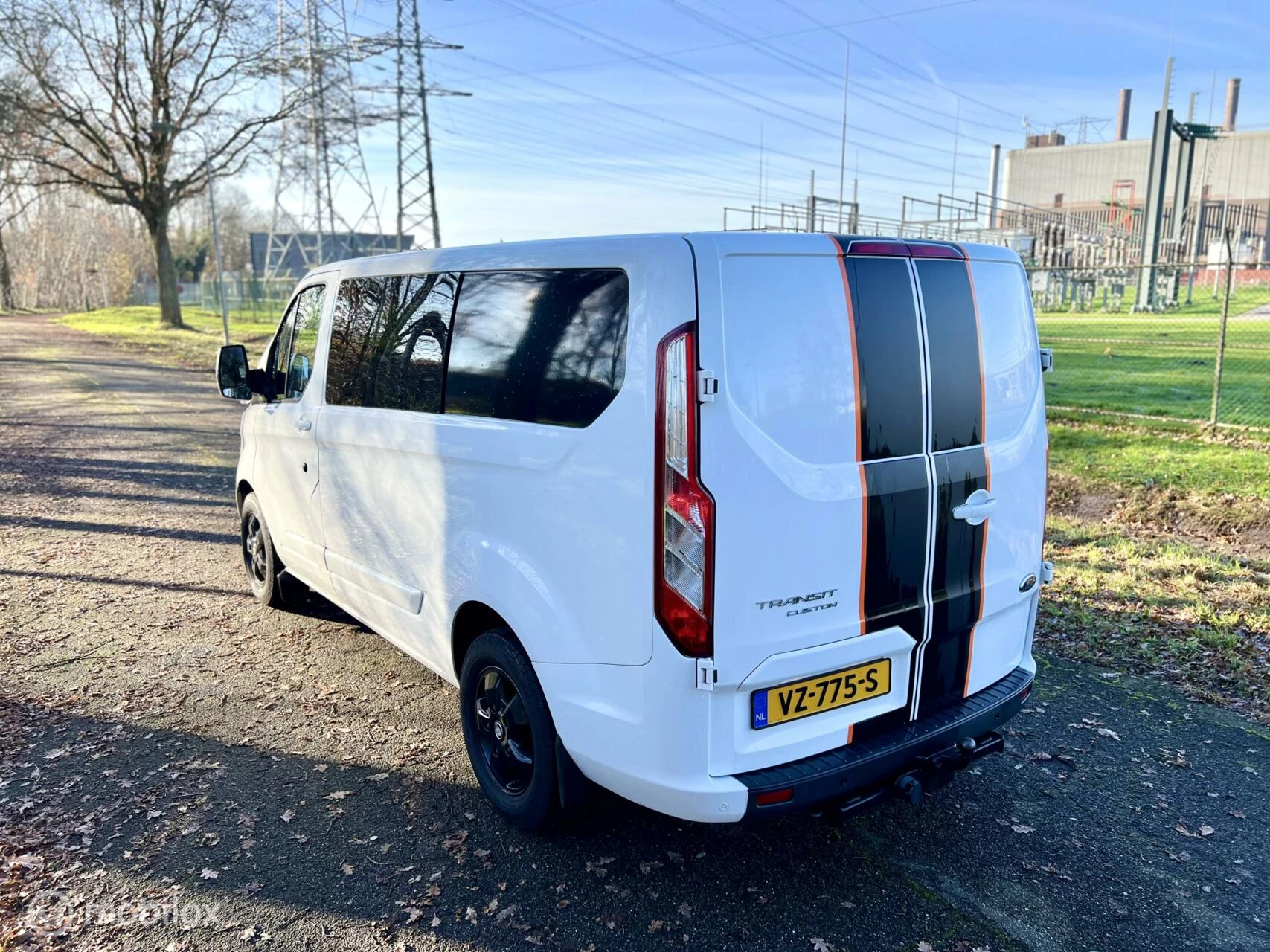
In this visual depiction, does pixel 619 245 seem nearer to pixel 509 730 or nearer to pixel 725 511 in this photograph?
pixel 725 511

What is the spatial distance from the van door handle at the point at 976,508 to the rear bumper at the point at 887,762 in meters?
0.68

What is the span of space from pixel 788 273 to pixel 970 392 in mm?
902

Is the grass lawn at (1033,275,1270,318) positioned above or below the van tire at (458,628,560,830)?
above

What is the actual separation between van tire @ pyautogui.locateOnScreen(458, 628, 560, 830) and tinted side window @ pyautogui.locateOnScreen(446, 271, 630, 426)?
873 mm

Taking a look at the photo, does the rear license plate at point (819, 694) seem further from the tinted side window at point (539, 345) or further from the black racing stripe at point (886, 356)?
the tinted side window at point (539, 345)

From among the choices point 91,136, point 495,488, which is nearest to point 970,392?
point 495,488

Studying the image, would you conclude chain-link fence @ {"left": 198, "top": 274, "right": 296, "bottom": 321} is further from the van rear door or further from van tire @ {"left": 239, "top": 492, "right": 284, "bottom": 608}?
the van rear door

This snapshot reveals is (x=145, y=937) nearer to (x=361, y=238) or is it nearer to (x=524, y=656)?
(x=524, y=656)

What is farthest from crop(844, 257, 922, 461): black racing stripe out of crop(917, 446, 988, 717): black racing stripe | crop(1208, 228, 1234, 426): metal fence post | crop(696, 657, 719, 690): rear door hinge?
crop(1208, 228, 1234, 426): metal fence post

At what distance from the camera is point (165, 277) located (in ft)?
115

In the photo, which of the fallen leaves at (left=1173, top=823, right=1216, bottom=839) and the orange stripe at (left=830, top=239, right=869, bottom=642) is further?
the fallen leaves at (left=1173, top=823, right=1216, bottom=839)

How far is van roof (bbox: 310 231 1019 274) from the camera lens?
8.59 ft

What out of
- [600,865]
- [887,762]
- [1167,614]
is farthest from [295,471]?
[1167,614]

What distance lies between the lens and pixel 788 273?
2.64 metres
